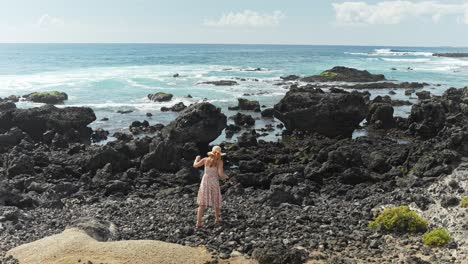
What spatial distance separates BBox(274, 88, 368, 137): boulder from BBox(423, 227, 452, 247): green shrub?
24.7 meters

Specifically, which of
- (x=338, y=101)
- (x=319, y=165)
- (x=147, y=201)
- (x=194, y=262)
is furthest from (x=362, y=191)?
(x=338, y=101)

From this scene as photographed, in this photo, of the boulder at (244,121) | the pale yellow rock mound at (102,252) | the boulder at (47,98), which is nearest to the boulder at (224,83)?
the boulder at (47,98)

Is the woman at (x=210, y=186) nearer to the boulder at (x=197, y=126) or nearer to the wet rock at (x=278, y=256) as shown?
the wet rock at (x=278, y=256)

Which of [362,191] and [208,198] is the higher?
[208,198]

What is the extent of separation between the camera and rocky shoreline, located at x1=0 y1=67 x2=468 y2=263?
15.1m

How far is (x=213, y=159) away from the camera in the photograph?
52.6 feet

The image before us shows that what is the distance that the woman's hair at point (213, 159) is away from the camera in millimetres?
15984

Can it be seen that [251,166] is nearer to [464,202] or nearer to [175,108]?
[464,202]

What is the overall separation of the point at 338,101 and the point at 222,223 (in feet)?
89.8

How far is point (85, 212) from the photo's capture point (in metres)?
19.6

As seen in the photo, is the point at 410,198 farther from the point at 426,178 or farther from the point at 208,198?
the point at 208,198

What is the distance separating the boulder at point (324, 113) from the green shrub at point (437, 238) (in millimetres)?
24686

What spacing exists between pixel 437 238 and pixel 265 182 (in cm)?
1079

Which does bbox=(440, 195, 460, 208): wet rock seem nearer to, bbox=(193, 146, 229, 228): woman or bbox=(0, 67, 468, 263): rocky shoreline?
bbox=(0, 67, 468, 263): rocky shoreline
